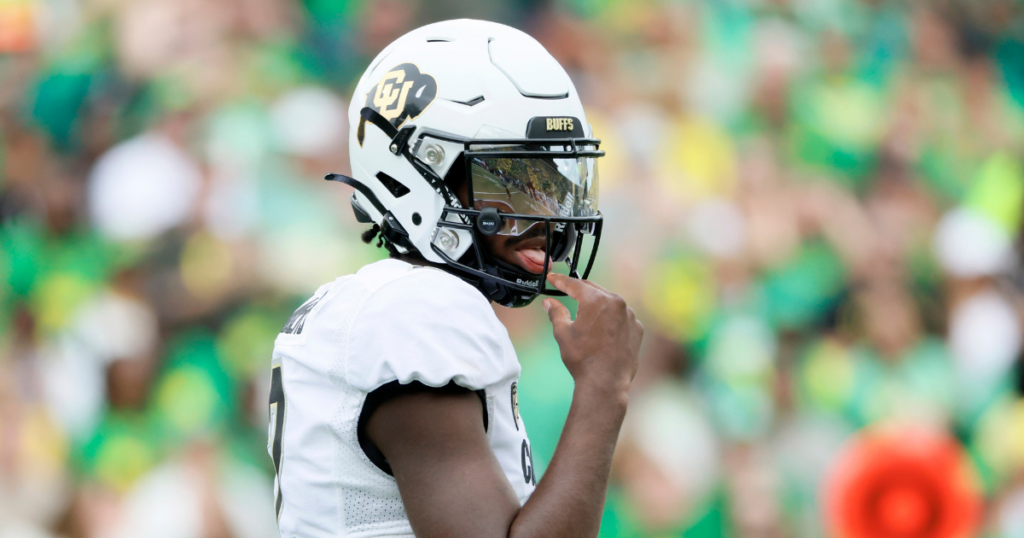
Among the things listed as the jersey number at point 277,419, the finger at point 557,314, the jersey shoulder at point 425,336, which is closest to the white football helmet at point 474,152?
the finger at point 557,314

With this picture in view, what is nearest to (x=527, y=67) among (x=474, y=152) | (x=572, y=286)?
(x=474, y=152)

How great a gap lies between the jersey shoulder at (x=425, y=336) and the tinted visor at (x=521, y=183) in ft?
0.83

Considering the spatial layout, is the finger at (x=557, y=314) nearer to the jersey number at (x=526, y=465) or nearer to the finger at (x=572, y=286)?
the finger at (x=572, y=286)

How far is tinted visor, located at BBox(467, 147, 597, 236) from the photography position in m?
1.72

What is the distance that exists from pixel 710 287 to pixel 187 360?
8.05 feet

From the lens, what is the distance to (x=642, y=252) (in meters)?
4.63

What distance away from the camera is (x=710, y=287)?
466 centimetres

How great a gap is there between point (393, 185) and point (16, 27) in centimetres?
343

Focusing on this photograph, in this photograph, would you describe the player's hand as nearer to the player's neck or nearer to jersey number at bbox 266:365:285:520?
the player's neck

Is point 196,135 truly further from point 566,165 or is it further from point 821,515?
point 821,515

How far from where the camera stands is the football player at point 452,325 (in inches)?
53.3

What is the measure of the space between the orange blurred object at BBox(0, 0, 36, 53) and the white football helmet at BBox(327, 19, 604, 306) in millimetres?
3303

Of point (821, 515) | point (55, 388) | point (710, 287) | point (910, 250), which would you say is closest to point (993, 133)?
point (910, 250)

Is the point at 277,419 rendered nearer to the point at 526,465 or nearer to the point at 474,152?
the point at 526,465
